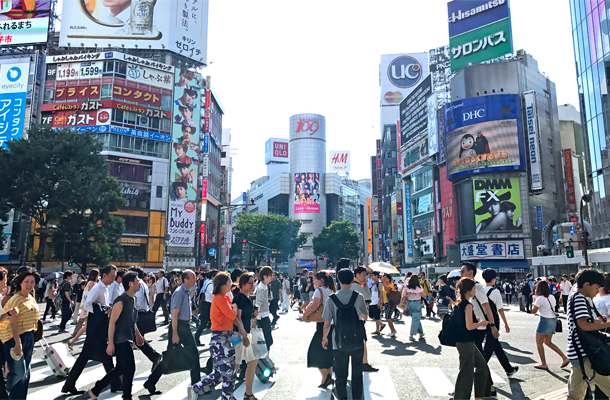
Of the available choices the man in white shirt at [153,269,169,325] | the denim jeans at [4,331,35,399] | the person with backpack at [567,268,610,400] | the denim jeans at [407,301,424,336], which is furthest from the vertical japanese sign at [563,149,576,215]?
the denim jeans at [4,331,35,399]

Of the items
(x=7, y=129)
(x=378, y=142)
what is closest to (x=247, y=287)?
(x=7, y=129)

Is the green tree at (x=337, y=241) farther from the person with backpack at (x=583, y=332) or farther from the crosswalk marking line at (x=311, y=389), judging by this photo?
the person with backpack at (x=583, y=332)

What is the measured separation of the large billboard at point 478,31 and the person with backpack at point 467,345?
49.9 meters

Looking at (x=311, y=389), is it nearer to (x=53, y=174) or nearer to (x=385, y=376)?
(x=385, y=376)

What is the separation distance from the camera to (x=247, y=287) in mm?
7430

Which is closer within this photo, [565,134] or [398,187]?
[565,134]

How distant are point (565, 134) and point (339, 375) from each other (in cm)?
6177

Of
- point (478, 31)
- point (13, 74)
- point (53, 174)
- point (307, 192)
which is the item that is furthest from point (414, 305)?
point (307, 192)

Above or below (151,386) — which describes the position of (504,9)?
above

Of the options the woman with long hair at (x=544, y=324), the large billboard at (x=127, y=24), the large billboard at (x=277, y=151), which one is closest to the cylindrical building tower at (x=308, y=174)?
the large billboard at (x=277, y=151)

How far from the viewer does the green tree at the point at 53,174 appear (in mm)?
32312

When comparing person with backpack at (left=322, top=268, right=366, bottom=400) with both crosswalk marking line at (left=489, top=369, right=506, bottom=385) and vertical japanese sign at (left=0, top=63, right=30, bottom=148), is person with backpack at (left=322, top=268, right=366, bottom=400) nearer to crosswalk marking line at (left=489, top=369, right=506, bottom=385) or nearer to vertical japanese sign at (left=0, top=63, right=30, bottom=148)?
crosswalk marking line at (left=489, top=369, right=506, bottom=385)

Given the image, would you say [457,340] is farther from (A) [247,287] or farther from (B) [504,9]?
(B) [504,9]

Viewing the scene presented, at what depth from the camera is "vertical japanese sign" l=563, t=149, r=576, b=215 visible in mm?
46438
